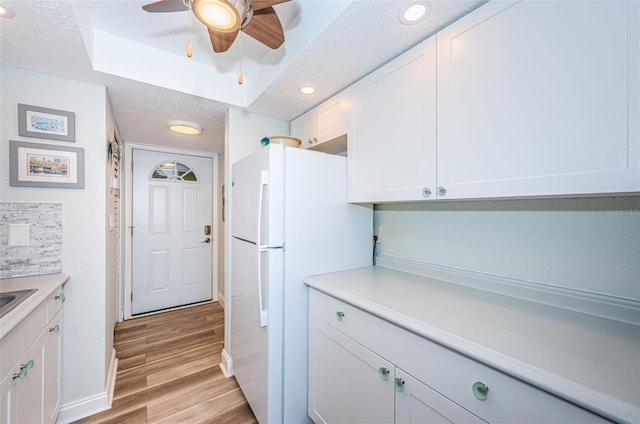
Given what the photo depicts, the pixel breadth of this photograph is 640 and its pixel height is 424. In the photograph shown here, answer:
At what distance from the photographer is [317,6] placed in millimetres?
1269

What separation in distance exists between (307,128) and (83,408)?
2.51 metres

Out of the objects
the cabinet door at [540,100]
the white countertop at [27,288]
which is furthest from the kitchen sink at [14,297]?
the cabinet door at [540,100]

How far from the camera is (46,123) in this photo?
1551 millimetres

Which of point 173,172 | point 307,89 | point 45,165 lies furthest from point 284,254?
point 173,172

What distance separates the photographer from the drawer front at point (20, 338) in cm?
91

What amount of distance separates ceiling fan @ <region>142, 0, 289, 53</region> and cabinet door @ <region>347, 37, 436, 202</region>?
625 millimetres

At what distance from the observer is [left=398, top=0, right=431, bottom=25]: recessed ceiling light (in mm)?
1077

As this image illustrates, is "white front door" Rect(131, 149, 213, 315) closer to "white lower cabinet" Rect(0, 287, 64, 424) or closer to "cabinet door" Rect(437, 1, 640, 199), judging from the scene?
"white lower cabinet" Rect(0, 287, 64, 424)

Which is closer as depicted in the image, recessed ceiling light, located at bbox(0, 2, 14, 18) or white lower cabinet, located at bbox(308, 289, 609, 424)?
white lower cabinet, located at bbox(308, 289, 609, 424)

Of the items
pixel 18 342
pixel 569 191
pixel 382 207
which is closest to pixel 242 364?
pixel 18 342

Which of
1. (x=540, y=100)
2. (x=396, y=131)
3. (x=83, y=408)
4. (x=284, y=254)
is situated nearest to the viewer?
(x=540, y=100)

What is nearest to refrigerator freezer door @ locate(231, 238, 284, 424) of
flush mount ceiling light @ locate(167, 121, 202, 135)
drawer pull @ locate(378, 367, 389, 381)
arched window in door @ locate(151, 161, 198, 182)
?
drawer pull @ locate(378, 367, 389, 381)

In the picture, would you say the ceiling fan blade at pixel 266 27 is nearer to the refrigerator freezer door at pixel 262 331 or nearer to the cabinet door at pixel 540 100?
the cabinet door at pixel 540 100

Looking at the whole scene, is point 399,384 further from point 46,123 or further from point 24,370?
point 46,123
